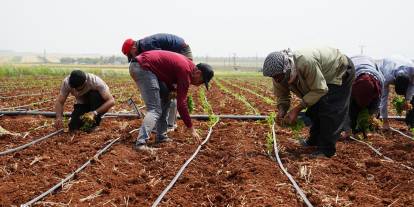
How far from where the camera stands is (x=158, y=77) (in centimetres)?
555

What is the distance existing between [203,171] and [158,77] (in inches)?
60.3

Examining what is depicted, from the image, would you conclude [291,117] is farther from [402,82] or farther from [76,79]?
[76,79]

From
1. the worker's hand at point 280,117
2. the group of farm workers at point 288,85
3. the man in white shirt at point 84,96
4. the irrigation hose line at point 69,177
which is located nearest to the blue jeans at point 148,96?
the group of farm workers at point 288,85

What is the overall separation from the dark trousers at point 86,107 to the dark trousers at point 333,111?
10.6 ft

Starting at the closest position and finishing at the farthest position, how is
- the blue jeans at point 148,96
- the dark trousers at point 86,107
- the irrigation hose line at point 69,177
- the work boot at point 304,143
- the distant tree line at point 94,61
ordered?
the irrigation hose line at point 69,177 < the blue jeans at point 148,96 < the work boot at point 304,143 < the dark trousers at point 86,107 < the distant tree line at point 94,61

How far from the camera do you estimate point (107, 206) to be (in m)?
3.47

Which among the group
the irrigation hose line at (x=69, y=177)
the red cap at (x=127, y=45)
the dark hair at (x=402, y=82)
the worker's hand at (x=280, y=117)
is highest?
the red cap at (x=127, y=45)

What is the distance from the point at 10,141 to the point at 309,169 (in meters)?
3.99

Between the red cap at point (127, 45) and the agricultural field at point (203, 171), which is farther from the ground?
the red cap at point (127, 45)

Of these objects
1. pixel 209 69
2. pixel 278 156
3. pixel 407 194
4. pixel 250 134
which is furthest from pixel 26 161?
pixel 407 194

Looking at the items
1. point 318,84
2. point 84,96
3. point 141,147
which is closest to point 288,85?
point 318,84

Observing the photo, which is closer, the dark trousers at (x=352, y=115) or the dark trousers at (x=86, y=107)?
the dark trousers at (x=352, y=115)

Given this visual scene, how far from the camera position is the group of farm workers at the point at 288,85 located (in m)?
4.50

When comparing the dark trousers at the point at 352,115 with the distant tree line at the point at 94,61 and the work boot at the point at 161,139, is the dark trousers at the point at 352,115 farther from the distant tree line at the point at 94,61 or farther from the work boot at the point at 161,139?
the distant tree line at the point at 94,61
